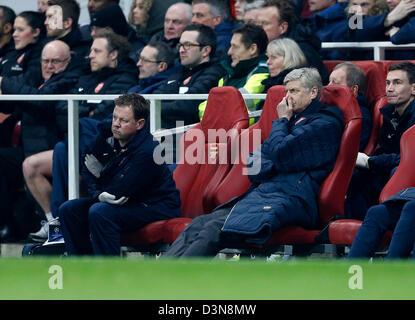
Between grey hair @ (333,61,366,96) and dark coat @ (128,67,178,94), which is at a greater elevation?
grey hair @ (333,61,366,96)

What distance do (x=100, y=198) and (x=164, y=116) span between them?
4.58 feet

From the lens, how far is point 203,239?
718 centimetres

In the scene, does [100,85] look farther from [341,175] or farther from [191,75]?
[341,175]

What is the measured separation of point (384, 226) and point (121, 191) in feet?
5.89

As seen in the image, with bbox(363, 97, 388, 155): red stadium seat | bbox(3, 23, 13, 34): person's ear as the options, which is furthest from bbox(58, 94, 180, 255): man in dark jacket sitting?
bbox(3, 23, 13, 34): person's ear

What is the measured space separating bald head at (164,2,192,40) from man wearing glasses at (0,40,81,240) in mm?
890

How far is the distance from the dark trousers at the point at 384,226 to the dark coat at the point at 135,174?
156 cm

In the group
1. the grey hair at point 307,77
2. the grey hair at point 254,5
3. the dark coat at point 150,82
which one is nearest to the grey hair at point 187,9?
the grey hair at point 254,5

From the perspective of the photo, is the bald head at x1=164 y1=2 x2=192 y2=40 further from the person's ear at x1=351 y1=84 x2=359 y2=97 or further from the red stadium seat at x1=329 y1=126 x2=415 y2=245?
the red stadium seat at x1=329 y1=126 x2=415 y2=245

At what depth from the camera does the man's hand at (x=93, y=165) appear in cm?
800

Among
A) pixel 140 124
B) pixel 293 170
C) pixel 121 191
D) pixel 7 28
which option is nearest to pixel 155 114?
pixel 140 124

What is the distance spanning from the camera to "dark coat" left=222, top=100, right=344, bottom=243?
23.5 ft
